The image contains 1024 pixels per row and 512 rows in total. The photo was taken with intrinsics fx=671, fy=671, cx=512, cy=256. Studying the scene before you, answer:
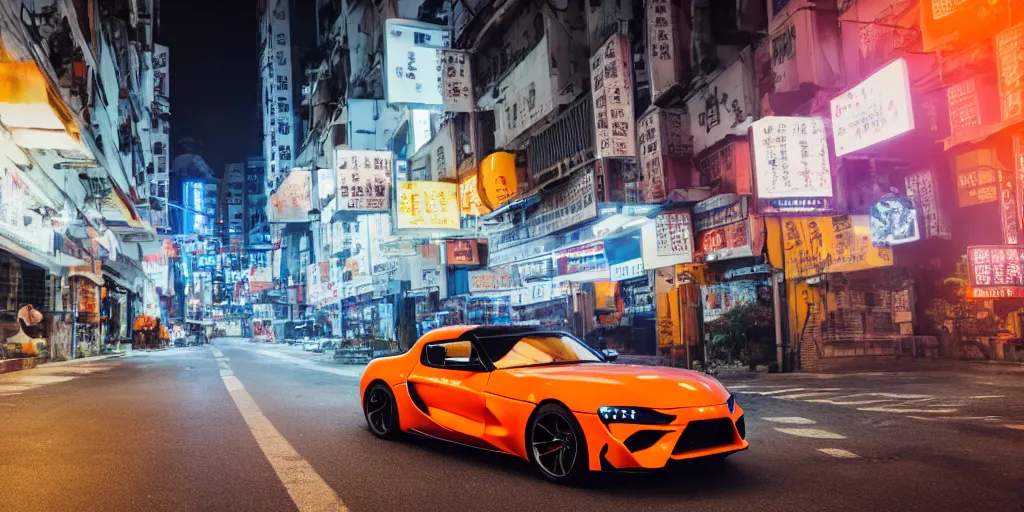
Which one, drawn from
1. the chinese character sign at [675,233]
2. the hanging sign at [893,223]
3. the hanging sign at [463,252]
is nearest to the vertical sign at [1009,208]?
the hanging sign at [893,223]

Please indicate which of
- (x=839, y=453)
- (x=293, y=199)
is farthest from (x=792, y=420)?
(x=293, y=199)

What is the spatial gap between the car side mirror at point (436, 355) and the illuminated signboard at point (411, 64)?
913 inches

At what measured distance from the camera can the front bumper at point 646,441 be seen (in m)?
4.92

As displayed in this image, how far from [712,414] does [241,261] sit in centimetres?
12921

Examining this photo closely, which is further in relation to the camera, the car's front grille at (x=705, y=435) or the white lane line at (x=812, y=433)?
the white lane line at (x=812, y=433)

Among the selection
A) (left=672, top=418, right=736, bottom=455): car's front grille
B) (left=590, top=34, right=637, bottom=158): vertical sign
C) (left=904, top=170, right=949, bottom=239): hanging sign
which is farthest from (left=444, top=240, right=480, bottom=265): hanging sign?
(left=672, top=418, right=736, bottom=455): car's front grille

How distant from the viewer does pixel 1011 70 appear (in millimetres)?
10172

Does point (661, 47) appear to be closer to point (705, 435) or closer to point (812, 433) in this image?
point (812, 433)

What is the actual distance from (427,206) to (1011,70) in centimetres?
2018

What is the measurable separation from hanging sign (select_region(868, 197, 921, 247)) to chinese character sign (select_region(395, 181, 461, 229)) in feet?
53.5

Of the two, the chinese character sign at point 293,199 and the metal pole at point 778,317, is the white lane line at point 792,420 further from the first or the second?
the chinese character sign at point 293,199

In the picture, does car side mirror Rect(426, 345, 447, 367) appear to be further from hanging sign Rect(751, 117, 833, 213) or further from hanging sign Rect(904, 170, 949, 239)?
hanging sign Rect(904, 170, 949, 239)

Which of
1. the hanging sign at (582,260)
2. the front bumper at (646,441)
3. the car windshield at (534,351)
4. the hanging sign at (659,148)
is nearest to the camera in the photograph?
the front bumper at (646,441)

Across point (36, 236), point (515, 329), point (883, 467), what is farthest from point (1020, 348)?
point (36, 236)
